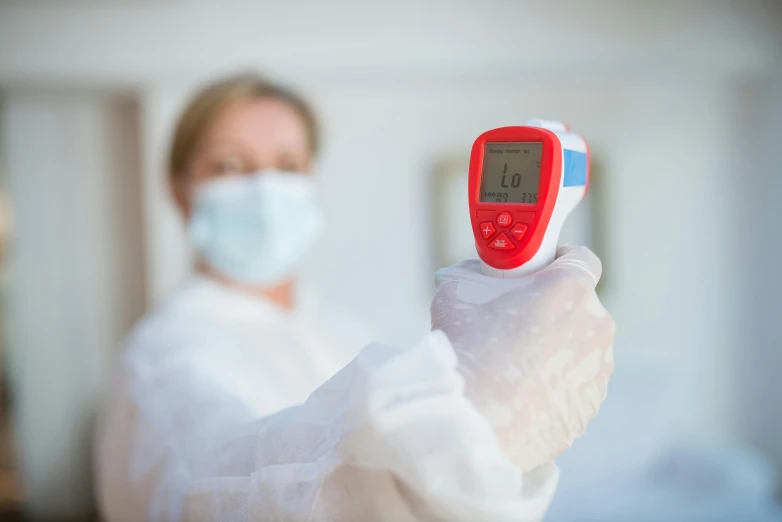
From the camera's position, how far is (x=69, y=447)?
279cm

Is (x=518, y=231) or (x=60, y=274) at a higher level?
(x=518, y=231)

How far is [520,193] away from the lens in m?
0.49

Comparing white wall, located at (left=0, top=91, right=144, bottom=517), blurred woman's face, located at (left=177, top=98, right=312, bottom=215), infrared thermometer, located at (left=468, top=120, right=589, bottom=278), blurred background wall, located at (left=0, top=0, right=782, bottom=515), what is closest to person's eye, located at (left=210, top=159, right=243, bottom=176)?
blurred woman's face, located at (left=177, top=98, right=312, bottom=215)

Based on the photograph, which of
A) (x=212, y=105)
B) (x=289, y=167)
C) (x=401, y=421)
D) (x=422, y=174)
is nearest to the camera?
(x=401, y=421)

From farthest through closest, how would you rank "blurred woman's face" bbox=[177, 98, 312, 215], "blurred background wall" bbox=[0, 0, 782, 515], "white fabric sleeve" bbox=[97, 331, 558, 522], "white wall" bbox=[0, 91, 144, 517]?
"white wall" bbox=[0, 91, 144, 517] < "blurred background wall" bbox=[0, 0, 782, 515] < "blurred woman's face" bbox=[177, 98, 312, 215] < "white fabric sleeve" bbox=[97, 331, 558, 522]

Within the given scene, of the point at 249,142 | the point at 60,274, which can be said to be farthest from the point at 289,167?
the point at 60,274

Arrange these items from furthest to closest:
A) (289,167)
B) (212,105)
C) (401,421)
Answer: (289,167) < (212,105) < (401,421)

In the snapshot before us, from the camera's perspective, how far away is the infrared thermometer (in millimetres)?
476

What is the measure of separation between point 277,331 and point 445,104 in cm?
182

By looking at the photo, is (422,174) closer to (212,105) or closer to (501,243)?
(212,105)

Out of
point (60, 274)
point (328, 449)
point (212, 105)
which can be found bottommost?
point (60, 274)

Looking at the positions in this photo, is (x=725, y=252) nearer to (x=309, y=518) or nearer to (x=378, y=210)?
(x=378, y=210)

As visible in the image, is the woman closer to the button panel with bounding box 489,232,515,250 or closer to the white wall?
the button panel with bounding box 489,232,515,250

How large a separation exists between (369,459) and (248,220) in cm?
92
